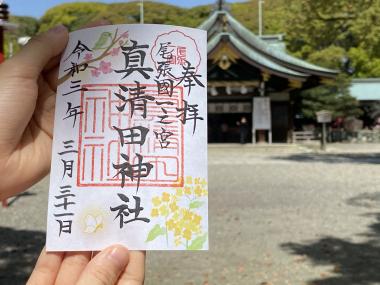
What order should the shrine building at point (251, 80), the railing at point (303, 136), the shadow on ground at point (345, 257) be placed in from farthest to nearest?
1. the railing at point (303, 136)
2. the shrine building at point (251, 80)
3. the shadow on ground at point (345, 257)

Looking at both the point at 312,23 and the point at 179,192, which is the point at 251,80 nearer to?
the point at 312,23

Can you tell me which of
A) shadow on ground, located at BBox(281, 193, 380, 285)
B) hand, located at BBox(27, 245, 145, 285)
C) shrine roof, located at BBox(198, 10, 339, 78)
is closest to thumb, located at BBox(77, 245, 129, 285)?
hand, located at BBox(27, 245, 145, 285)

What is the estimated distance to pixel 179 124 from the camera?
3.75 ft

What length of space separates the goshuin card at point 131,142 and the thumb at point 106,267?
0.03m

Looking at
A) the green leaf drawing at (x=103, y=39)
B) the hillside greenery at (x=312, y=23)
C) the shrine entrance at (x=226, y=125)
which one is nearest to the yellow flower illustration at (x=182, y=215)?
the green leaf drawing at (x=103, y=39)

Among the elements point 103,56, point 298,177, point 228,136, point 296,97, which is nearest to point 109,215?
point 103,56

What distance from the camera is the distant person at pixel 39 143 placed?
3.54ft

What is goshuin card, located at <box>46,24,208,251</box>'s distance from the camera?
1.11 m

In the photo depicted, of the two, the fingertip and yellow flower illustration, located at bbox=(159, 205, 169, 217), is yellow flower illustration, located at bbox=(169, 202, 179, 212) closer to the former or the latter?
yellow flower illustration, located at bbox=(159, 205, 169, 217)

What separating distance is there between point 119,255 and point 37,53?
0.54 metres

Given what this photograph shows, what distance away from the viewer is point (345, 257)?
4133 mm

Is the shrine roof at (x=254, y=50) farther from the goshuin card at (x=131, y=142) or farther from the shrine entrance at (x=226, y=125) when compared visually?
the goshuin card at (x=131, y=142)

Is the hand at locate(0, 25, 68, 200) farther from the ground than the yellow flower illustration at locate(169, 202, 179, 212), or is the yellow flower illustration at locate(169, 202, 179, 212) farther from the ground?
the hand at locate(0, 25, 68, 200)

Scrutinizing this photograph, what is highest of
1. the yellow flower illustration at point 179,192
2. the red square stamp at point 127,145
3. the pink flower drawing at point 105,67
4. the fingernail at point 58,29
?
the fingernail at point 58,29
